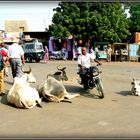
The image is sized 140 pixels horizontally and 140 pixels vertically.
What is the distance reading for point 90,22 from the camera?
37812 mm

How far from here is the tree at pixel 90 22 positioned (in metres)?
37.8

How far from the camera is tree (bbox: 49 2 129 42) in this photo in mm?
37781

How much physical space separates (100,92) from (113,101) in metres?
0.53

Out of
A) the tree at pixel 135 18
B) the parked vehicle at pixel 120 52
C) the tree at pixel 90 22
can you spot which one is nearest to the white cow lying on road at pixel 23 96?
the parked vehicle at pixel 120 52

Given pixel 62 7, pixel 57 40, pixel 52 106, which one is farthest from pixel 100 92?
pixel 57 40

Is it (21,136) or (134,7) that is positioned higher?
(134,7)

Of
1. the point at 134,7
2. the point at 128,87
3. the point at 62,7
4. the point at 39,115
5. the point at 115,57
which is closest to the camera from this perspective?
the point at 39,115

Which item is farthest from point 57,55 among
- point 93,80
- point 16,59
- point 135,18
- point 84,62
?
point 93,80

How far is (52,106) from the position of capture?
30.0ft

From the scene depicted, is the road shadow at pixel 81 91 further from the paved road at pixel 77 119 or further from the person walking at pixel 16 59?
the person walking at pixel 16 59

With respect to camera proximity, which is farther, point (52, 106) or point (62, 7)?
point (62, 7)

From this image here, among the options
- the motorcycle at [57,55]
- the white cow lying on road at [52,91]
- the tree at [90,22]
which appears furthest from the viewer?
the motorcycle at [57,55]

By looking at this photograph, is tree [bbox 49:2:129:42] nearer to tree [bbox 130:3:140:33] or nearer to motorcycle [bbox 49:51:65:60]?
motorcycle [bbox 49:51:65:60]

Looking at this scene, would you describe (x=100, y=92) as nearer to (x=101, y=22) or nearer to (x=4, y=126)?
(x=4, y=126)
